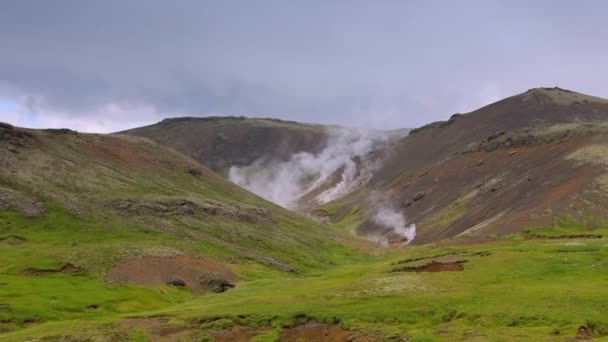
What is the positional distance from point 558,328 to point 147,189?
99484 millimetres

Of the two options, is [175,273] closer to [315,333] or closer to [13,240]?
[13,240]

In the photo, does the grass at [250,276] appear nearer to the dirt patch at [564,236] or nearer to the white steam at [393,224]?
the dirt patch at [564,236]

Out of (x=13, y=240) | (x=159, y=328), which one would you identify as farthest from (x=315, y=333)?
(x=13, y=240)

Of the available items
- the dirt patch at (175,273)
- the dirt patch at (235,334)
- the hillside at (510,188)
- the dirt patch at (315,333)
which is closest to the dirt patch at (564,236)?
the hillside at (510,188)

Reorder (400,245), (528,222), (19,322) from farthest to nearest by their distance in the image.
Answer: (400,245)
(528,222)
(19,322)

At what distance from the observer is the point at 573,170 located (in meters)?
118

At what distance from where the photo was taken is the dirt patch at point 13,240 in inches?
3471

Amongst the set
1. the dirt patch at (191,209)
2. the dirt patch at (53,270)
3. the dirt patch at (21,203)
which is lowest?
the dirt patch at (53,270)

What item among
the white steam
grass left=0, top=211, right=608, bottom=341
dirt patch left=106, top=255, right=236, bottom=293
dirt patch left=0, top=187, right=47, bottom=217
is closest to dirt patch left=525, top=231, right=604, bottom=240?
grass left=0, top=211, right=608, bottom=341

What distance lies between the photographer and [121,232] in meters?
98.2

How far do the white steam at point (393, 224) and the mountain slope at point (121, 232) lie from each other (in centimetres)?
1791

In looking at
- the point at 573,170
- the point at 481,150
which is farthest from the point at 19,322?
the point at 481,150

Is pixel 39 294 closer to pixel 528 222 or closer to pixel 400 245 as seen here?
pixel 528 222

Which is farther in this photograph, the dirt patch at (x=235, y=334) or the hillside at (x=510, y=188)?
the hillside at (x=510, y=188)
